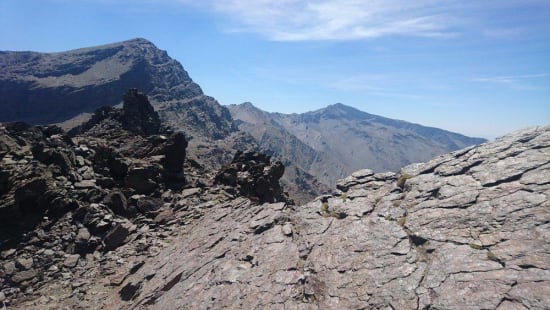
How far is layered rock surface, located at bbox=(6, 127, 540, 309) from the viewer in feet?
45.9

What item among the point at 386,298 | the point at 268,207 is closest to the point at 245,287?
the point at 386,298

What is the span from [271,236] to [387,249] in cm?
862

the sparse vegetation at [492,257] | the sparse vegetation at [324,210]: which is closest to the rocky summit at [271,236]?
the sparse vegetation at [492,257]

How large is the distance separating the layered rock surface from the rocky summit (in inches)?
3.0

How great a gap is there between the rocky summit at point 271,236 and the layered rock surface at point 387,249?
8cm

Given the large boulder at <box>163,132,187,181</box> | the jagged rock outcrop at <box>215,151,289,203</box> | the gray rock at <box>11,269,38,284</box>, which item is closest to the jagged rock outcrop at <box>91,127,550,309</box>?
the gray rock at <box>11,269,38,284</box>

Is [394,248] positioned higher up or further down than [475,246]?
further down

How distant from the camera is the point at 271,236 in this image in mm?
23906

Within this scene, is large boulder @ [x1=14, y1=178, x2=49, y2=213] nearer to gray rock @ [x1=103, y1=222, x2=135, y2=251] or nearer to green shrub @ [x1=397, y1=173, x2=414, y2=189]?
gray rock @ [x1=103, y1=222, x2=135, y2=251]

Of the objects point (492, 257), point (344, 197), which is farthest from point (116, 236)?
point (492, 257)

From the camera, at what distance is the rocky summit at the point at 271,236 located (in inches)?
583

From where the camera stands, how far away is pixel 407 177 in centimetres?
2484

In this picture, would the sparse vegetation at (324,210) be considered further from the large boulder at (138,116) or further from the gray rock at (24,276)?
the large boulder at (138,116)

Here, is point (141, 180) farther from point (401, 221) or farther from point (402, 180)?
point (401, 221)
